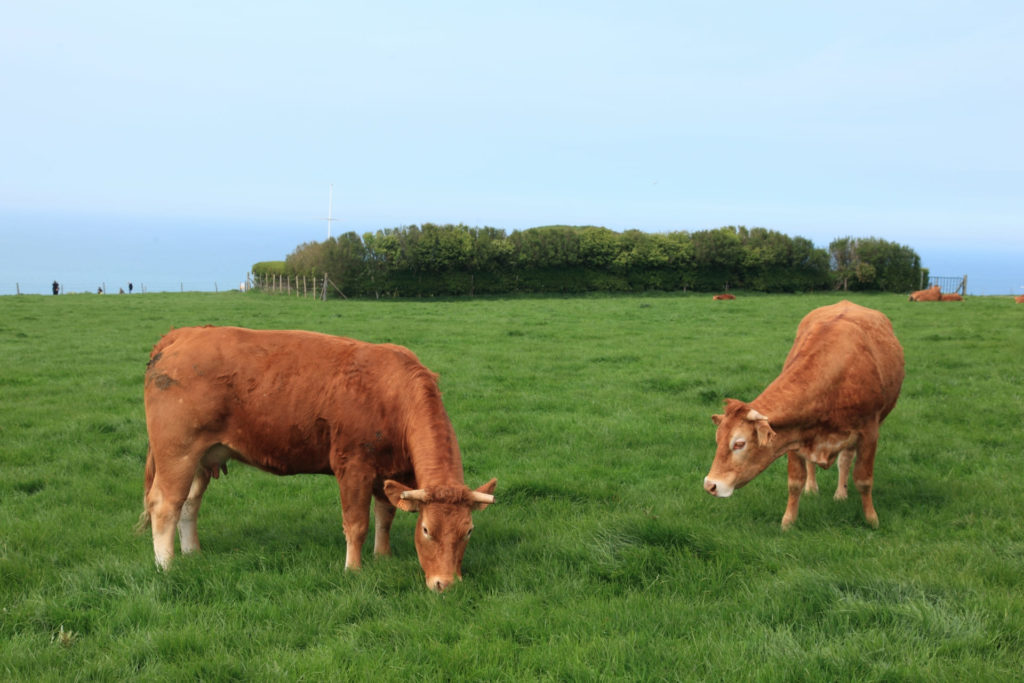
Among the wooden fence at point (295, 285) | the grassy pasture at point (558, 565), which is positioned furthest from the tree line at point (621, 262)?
the grassy pasture at point (558, 565)

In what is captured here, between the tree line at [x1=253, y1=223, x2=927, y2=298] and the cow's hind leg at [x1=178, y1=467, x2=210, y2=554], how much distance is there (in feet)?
138

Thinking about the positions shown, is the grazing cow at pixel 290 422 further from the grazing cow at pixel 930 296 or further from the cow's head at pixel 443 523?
the grazing cow at pixel 930 296

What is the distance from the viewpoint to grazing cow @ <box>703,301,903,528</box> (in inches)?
242

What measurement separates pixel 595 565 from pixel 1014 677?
8.67 ft

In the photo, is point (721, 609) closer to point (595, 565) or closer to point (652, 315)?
point (595, 565)

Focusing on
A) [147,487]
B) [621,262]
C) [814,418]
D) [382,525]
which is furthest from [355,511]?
[621,262]

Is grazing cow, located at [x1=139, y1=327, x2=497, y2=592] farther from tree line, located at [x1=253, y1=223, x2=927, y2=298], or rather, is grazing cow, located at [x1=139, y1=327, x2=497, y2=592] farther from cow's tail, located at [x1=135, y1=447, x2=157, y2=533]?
tree line, located at [x1=253, y1=223, x2=927, y2=298]

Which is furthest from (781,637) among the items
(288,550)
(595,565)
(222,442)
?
(222,442)

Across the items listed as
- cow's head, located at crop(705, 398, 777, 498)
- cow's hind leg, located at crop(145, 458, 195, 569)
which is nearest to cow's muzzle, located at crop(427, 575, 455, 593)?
cow's hind leg, located at crop(145, 458, 195, 569)

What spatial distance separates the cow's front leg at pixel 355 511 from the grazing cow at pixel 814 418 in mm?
2950

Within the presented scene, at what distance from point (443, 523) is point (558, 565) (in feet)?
3.52

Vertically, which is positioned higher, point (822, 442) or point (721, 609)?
point (822, 442)

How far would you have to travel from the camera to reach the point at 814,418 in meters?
6.48

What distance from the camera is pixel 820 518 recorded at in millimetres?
6625
